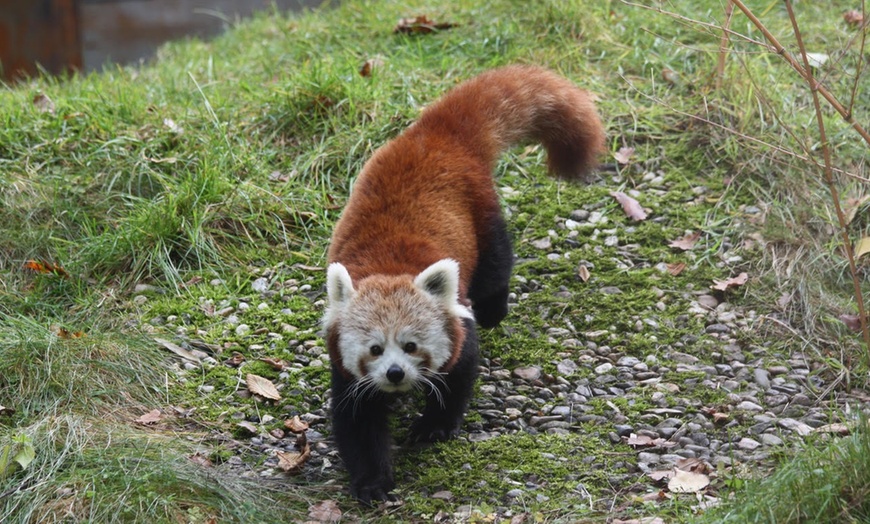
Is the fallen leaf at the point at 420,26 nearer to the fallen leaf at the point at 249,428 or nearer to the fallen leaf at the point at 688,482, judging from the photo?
the fallen leaf at the point at 249,428

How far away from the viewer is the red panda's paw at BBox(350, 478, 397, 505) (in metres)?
3.75

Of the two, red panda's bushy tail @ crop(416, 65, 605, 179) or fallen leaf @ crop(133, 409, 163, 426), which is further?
red panda's bushy tail @ crop(416, 65, 605, 179)

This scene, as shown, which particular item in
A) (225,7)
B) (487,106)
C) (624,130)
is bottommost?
(225,7)

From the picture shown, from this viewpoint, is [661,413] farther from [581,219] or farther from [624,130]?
[624,130]

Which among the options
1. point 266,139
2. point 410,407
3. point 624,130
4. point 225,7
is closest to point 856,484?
point 410,407

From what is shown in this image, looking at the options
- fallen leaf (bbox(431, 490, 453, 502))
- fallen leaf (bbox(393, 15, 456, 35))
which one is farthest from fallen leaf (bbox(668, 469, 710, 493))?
fallen leaf (bbox(393, 15, 456, 35))

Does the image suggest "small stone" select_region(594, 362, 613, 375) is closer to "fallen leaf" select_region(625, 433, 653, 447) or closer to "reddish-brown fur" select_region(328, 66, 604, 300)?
"fallen leaf" select_region(625, 433, 653, 447)

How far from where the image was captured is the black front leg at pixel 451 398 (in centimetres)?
407

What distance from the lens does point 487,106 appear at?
4613 mm

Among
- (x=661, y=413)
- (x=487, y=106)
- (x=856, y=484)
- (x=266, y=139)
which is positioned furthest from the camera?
(x=266, y=139)

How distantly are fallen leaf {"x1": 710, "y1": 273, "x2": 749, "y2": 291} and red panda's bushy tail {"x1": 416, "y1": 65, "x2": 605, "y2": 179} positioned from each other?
892 millimetres

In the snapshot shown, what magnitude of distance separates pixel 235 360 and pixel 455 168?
140 cm

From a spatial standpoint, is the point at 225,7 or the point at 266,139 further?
the point at 225,7

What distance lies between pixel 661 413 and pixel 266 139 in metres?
3.05
